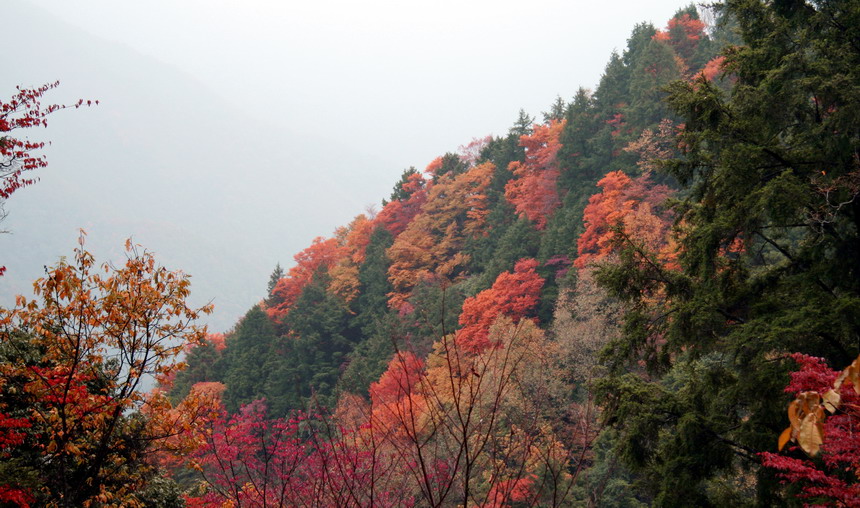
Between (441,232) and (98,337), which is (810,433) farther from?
(441,232)

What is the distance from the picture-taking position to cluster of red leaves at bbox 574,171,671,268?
15922 mm

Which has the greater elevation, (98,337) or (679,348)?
→ (98,337)

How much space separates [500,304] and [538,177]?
8624 millimetres

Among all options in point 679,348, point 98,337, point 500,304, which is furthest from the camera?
point 500,304

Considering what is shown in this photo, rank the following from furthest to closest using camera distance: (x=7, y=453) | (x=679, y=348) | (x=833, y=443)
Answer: (x=679, y=348) → (x=7, y=453) → (x=833, y=443)

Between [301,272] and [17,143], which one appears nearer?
[17,143]

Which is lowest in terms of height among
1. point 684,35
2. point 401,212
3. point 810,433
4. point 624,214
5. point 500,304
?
point 810,433

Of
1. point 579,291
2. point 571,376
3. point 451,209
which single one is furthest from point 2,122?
point 451,209

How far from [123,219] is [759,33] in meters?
193

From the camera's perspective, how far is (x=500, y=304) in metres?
18.8

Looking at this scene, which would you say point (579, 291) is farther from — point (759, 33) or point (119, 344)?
point (119, 344)

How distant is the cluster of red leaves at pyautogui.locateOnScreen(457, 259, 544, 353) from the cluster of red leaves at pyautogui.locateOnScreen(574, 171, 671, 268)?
83.6 inches

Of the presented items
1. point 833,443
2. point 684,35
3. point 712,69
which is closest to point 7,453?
point 833,443

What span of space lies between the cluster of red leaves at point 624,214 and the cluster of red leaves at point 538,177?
393cm
